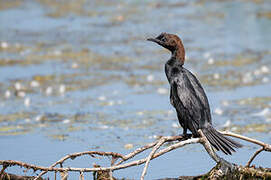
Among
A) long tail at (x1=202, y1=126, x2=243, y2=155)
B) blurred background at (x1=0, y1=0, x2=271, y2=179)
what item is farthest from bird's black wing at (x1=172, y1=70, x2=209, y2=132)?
blurred background at (x1=0, y1=0, x2=271, y2=179)

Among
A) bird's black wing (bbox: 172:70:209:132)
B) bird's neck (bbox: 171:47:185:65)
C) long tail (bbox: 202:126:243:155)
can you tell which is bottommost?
long tail (bbox: 202:126:243:155)

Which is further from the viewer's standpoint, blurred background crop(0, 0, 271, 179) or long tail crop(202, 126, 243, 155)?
blurred background crop(0, 0, 271, 179)

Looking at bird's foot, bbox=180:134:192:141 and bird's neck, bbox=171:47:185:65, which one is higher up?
bird's neck, bbox=171:47:185:65

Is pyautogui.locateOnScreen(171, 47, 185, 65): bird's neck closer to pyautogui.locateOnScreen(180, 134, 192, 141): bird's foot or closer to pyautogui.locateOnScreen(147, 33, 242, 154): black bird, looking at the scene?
pyautogui.locateOnScreen(147, 33, 242, 154): black bird

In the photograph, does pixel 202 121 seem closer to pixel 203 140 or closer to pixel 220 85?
pixel 203 140

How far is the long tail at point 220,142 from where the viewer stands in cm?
588

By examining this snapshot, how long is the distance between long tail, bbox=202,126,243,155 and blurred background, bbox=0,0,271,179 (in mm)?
933

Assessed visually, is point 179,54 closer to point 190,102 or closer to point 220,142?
point 190,102

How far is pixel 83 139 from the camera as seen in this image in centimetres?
866

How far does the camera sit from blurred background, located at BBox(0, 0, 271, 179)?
27.8 feet

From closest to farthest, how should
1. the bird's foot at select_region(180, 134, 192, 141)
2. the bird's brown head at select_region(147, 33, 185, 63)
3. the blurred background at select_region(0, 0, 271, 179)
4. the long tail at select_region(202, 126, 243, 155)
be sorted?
1. the long tail at select_region(202, 126, 243, 155)
2. the bird's foot at select_region(180, 134, 192, 141)
3. the bird's brown head at select_region(147, 33, 185, 63)
4. the blurred background at select_region(0, 0, 271, 179)

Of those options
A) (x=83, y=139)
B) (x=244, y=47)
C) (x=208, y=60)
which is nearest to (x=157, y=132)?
(x=83, y=139)

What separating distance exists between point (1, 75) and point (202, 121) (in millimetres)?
7028

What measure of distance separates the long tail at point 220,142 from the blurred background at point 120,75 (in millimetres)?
933
